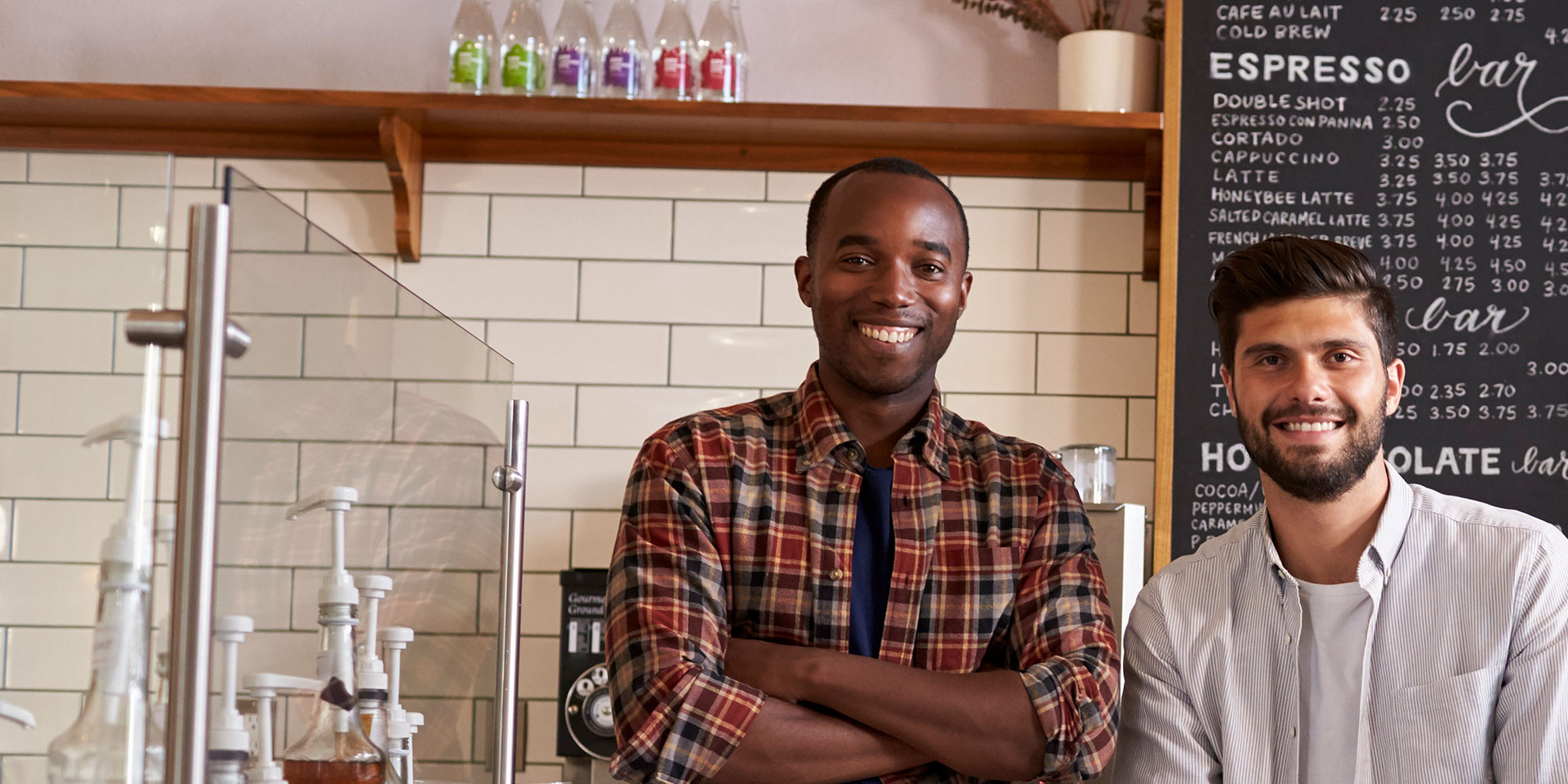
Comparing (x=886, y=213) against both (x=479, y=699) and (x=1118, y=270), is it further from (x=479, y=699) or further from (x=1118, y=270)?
(x=1118, y=270)

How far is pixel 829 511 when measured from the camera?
1402 mm

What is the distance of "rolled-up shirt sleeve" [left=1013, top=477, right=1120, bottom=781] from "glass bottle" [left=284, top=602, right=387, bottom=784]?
571 millimetres

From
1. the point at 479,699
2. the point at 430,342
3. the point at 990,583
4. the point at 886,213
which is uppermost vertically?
the point at 886,213

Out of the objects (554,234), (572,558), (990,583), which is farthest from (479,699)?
(554,234)

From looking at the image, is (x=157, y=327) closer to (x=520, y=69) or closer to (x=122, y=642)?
(x=122, y=642)

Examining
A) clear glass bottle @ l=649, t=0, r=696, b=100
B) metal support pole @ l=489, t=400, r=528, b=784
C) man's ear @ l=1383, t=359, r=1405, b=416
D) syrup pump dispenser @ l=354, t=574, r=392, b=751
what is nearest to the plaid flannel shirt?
metal support pole @ l=489, t=400, r=528, b=784

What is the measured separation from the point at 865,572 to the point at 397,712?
1.47ft

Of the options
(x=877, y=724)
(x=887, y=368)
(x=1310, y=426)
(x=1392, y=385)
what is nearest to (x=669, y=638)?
(x=877, y=724)

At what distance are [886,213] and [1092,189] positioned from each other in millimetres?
1326

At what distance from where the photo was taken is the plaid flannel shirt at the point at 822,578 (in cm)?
130

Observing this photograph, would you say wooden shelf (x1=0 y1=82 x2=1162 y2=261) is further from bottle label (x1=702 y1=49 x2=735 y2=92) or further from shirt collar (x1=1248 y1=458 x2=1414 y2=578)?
shirt collar (x1=1248 y1=458 x2=1414 y2=578)

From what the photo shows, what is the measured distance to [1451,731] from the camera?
57.5 inches

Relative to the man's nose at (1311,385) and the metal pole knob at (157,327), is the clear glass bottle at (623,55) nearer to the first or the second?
the man's nose at (1311,385)

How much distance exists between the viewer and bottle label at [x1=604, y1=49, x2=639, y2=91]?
251 cm
